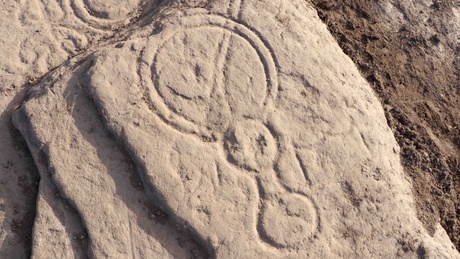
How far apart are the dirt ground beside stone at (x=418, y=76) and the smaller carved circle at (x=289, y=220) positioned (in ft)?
3.03

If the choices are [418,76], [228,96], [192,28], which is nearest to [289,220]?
[228,96]

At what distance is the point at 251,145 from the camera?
2994 mm

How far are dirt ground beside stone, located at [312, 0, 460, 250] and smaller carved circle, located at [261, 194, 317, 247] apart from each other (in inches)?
36.4

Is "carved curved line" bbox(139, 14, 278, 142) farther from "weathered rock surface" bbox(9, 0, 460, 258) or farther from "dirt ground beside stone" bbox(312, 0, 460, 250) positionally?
"dirt ground beside stone" bbox(312, 0, 460, 250)

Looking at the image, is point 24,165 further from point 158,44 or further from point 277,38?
point 277,38

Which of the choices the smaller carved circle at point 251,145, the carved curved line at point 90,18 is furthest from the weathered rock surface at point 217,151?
the carved curved line at point 90,18

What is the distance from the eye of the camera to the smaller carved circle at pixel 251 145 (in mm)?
2951

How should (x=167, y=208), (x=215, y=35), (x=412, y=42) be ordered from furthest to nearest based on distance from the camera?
(x=412, y=42)
(x=215, y=35)
(x=167, y=208)

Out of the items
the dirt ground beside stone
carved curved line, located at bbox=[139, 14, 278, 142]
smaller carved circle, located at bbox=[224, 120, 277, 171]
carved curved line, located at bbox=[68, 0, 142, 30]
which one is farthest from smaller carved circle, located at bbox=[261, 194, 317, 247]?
carved curved line, located at bbox=[68, 0, 142, 30]

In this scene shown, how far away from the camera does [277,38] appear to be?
3.29 metres

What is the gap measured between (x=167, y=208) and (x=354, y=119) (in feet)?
4.77

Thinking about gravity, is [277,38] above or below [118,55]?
above

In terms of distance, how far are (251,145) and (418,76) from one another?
1879 mm

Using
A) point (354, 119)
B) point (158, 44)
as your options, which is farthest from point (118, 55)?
point (354, 119)
